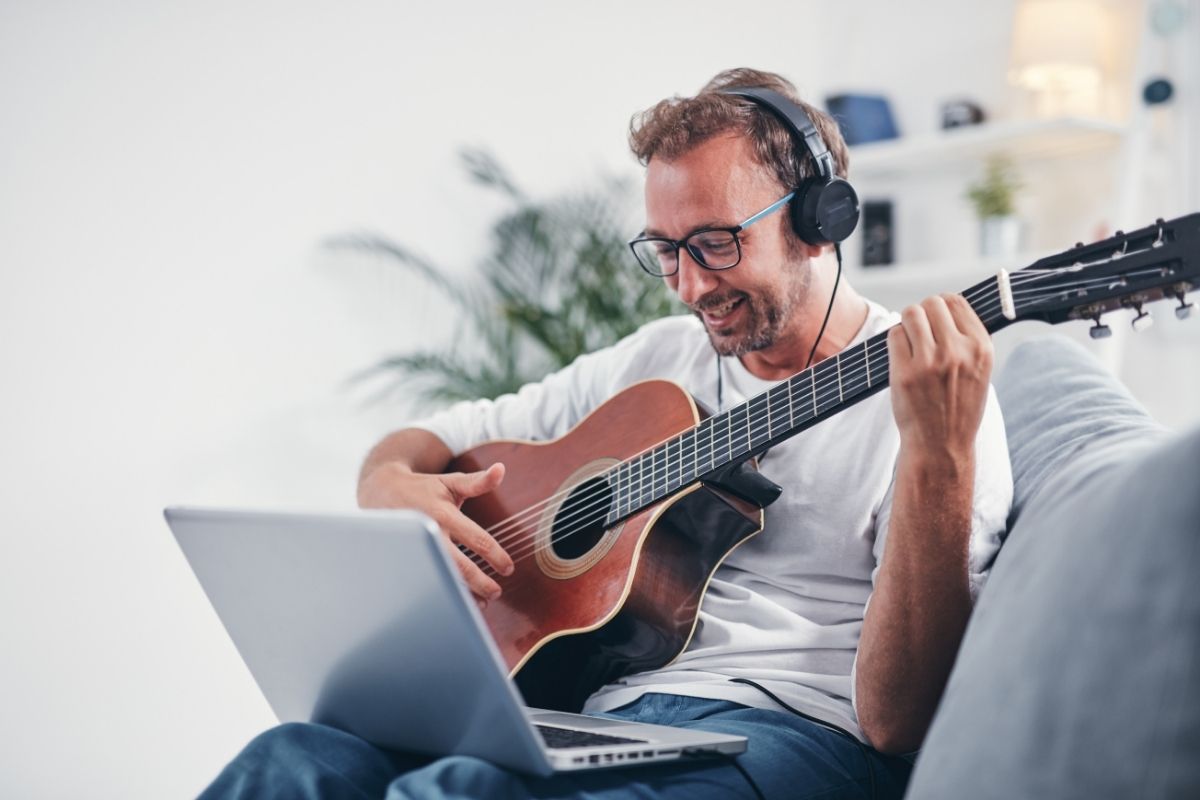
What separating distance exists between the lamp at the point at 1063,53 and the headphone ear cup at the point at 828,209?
1.50 m

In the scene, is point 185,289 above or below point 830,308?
above

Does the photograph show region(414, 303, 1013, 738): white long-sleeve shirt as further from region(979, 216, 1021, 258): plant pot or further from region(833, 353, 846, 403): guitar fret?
region(979, 216, 1021, 258): plant pot

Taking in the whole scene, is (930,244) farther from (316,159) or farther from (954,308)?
(954,308)

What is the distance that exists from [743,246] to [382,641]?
0.67m

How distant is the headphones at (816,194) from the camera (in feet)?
4.24

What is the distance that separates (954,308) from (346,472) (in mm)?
1678

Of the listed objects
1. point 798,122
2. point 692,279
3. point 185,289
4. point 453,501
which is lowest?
point 453,501

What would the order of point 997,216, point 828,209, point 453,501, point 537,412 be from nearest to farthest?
A: point 828,209 → point 453,501 → point 537,412 → point 997,216

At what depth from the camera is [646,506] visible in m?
1.21

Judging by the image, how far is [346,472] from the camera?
238 centimetres

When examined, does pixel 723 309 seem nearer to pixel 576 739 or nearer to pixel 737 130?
pixel 737 130

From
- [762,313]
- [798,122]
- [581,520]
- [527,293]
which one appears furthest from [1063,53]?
[581,520]

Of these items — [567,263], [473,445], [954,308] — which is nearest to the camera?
[954,308]

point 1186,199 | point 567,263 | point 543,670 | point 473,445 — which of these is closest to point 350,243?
point 567,263
